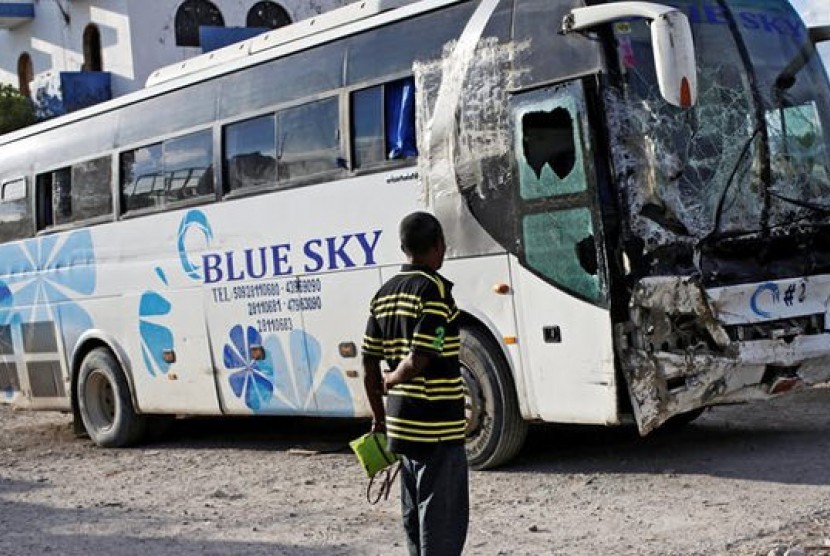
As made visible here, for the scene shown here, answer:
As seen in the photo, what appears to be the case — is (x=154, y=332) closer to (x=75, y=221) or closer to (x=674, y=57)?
(x=75, y=221)

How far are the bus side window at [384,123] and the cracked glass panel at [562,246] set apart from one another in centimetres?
128

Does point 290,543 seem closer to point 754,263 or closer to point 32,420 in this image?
point 754,263

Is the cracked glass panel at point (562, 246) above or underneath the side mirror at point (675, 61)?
underneath

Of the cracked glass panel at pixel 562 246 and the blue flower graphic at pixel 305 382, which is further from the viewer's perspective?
the blue flower graphic at pixel 305 382

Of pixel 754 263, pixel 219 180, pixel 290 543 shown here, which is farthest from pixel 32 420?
pixel 754 263

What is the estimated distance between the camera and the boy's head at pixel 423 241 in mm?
5027

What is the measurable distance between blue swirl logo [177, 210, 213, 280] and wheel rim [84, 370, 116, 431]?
87.6 inches

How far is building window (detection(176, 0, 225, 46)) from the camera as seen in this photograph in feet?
106

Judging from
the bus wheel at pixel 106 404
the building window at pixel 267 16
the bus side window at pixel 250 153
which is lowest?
the bus wheel at pixel 106 404

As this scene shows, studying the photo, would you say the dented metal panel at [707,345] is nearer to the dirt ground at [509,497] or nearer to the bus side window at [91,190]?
the dirt ground at [509,497]

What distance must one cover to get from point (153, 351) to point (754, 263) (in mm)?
6012

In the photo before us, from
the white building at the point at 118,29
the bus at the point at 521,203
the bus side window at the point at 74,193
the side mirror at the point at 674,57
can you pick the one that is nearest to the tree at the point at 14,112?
the white building at the point at 118,29

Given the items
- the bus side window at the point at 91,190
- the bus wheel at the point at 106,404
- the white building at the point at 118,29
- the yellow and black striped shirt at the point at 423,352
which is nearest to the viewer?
the yellow and black striped shirt at the point at 423,352

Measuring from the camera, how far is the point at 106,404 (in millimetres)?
12719
